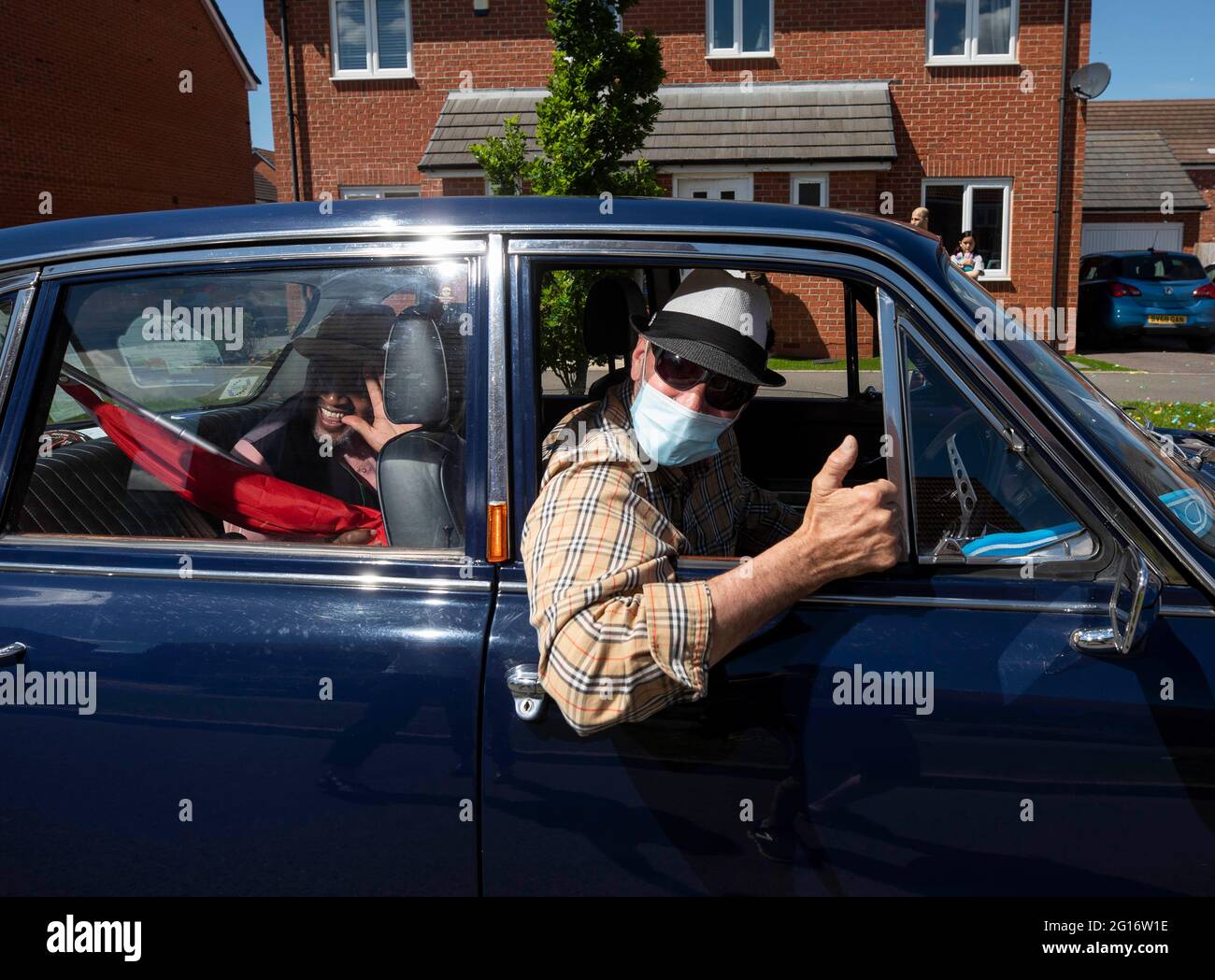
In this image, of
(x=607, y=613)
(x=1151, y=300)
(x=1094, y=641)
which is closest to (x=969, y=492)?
(x=1094, y=641)

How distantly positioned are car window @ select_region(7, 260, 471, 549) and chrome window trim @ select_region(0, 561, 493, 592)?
0.10 meters

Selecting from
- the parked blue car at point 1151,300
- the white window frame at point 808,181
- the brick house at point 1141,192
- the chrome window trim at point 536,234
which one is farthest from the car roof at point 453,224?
the brick house at point 1141,192

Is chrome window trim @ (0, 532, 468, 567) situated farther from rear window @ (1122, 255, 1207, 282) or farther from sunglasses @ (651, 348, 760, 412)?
rear window @ (1122, 255, 1207, 282)

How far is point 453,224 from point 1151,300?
19.2 meters

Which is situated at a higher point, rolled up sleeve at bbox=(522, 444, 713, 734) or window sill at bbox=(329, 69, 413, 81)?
window sill at bbox=(329, 69, 413, 81)

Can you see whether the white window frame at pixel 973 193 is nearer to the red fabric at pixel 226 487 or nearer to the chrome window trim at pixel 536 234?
the chrome window trim at pixel 536 234

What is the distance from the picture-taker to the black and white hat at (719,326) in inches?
80.8

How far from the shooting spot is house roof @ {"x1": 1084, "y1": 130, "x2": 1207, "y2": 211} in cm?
2664

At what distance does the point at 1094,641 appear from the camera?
1826mm

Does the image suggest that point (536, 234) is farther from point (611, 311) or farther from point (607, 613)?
point (607, 613)

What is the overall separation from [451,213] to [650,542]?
799mm

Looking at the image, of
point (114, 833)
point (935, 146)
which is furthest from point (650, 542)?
point (935, 146)

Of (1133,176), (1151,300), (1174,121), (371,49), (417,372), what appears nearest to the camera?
(417,372)

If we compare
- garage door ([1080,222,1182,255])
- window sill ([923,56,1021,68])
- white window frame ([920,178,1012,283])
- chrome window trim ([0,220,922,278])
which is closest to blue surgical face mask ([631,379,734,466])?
chrome window trim ([0,220,922,278])
